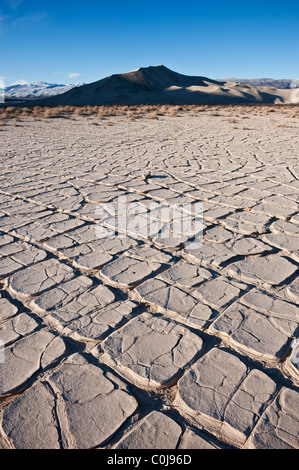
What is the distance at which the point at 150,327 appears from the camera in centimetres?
178

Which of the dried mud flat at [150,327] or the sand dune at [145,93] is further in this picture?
the sand dune at [145,93]

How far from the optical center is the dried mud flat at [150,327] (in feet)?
4.21

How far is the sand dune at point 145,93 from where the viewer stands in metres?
29.4

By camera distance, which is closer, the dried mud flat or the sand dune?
the dried mud flat

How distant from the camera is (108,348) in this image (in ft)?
5.43

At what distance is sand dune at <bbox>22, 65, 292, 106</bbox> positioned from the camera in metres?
29.4

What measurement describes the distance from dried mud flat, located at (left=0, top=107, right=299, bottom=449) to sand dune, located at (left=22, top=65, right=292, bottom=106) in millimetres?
26231

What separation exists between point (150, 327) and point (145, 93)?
3537 centimetres

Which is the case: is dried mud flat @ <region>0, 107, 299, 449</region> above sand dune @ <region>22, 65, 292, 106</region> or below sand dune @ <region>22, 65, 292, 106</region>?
below

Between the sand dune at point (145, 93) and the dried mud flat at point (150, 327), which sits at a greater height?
the sand dune at point (145, 93)

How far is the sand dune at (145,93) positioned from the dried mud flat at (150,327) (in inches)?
1033

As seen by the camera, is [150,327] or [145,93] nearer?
[150,327]

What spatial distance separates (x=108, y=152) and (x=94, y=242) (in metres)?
4.38
